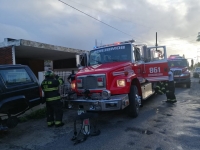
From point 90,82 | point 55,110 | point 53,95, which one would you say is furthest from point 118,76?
point 55,110

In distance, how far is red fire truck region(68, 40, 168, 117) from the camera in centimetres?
495

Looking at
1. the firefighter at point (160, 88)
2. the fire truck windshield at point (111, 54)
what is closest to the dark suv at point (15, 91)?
the fire truck windshield at point (111, 54)

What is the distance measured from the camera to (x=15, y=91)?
4.50 m

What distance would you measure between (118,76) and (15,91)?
272cm

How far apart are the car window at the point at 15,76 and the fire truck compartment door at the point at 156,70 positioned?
4183 mm

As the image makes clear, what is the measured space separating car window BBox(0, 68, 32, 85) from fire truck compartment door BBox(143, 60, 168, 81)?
4183mm

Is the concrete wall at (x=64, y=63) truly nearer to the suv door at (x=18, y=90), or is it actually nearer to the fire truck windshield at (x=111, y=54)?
the fire truck windshield at (x=111, y=54)

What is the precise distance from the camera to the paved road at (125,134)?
3.89 meters

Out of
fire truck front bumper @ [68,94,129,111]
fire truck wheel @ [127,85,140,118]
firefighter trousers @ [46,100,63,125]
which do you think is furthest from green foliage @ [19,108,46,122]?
fire truck wheel @ [127,85,140,118]

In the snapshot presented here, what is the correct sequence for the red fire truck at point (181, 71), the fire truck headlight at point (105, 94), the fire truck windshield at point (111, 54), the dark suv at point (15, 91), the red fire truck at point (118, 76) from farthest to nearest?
the red fire truck at point (181, 71), the fire truck windshield at point (111, 54), the red fire truck at point (118, 76), the fire truck headlight at point (105, 94), the dark suv at point (15, 91)

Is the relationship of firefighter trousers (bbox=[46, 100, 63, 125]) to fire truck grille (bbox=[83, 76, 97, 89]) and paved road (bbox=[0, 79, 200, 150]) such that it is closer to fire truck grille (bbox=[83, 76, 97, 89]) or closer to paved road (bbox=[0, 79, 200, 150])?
paved road (bbox=[0, 79, 200, 150])

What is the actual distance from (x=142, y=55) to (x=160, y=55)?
2.93ft

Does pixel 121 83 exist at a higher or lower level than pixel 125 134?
higher

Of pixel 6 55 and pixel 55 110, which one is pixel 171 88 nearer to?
pixel 55 110
